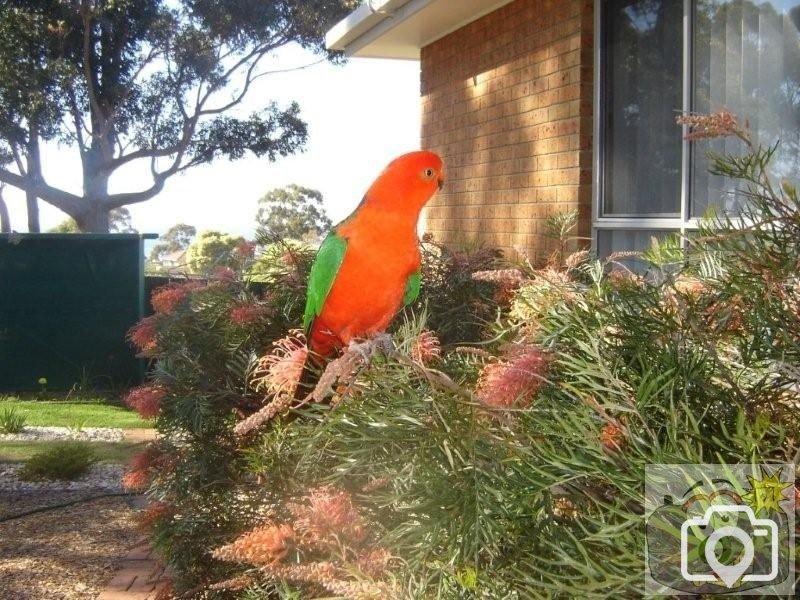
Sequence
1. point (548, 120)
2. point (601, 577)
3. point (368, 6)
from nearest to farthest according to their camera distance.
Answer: point (601, 577), point (548, 120), point (368, 6)

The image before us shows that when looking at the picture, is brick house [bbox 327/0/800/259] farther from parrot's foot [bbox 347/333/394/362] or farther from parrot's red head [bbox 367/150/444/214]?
parrot's foot [bbox 347/333/394/362]

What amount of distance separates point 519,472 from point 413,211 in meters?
1.38

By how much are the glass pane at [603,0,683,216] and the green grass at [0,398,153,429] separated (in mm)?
6001

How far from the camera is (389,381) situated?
105 centimetres

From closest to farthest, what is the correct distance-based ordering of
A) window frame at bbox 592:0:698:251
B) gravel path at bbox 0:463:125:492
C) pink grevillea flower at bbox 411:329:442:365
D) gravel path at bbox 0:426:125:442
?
pink grevillea flower at bbox 411:329:442:365 → window frame at bbox 592:0:698:251 → gravel path at bbox 0:463:125:492 → gravel path at bbox 0:426:125:442

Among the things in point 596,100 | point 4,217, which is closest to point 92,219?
point 4,217

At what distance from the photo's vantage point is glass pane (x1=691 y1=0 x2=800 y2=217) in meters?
3.70

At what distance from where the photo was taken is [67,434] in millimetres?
8578

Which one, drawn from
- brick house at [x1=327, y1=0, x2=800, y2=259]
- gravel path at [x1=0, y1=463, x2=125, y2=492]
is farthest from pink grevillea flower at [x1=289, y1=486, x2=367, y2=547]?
gravel path at [x1=0, y1=463, x2=125, y2=492]

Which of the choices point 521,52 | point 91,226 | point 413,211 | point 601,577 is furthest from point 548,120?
point 91,226

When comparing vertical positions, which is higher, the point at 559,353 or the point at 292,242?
the point at 292,242

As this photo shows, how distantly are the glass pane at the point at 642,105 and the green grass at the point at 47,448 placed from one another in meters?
4.99

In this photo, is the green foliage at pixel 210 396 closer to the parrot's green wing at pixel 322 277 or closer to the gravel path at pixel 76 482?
the parrot's green wing at pixel 322 277

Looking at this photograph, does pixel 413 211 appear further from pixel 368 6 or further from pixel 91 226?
pixel 91 226
